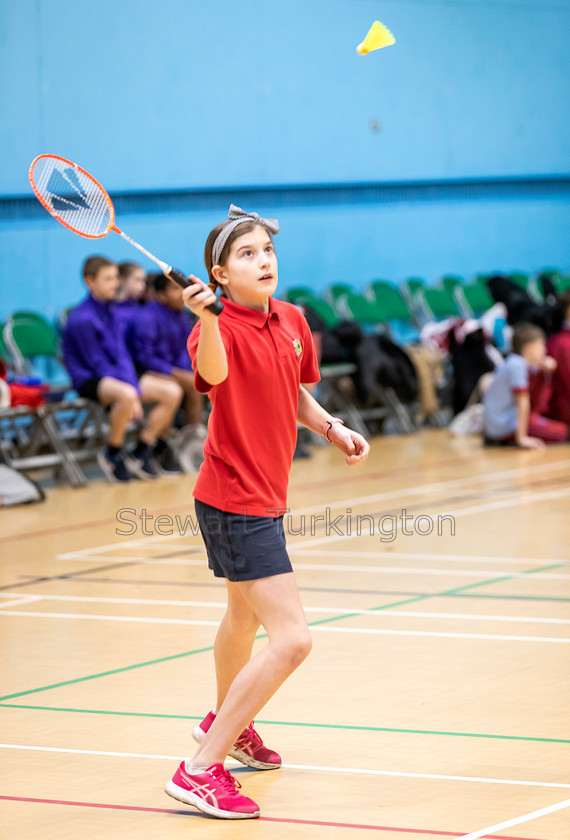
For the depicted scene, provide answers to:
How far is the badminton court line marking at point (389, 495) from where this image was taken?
25.9 ft

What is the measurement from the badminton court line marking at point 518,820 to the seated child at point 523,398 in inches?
328

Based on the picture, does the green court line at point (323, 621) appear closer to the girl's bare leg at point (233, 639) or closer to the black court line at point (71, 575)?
the girl's bare leg at point (233, 639)

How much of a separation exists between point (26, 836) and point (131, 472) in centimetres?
746

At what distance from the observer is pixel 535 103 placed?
17938 mm

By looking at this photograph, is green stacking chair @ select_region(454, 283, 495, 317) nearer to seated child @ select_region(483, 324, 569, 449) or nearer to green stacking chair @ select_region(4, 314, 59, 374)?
seated child @ select_region(483, 324, 569, 449)

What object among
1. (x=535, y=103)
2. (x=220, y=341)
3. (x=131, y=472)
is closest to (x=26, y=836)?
(x=220, y=341)

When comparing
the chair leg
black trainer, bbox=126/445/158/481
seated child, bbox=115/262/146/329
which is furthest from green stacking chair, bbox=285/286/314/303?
the chair leg

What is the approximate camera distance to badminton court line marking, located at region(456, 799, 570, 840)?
3277mm

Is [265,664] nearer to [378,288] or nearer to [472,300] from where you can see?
[378,288]

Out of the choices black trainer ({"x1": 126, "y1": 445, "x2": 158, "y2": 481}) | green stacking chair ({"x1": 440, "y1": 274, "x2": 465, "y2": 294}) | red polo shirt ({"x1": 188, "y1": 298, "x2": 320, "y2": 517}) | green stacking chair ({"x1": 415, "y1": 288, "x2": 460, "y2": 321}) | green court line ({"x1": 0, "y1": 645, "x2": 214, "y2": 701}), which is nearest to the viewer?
red polo shirt ({"x1": 188, "y1": 298, "x2": 320, "y2": 517})

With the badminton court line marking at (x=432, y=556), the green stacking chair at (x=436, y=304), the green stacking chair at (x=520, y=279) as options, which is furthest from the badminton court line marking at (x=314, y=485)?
the green stacking chair at (x=520, y=279)

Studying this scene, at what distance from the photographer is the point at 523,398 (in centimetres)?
1170

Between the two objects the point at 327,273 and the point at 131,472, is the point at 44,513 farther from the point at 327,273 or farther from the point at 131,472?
the point at 327,273

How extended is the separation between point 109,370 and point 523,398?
369cm
